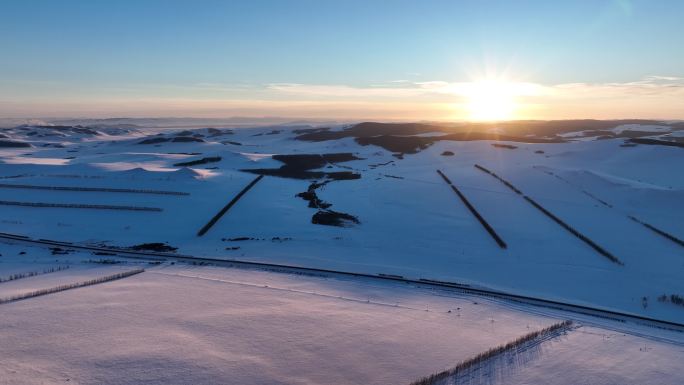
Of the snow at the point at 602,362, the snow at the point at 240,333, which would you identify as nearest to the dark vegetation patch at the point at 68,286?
the snow at the point at 240,333

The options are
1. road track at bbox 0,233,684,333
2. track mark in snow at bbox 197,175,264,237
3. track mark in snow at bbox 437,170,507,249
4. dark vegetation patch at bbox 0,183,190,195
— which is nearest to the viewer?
road track at bbox 0,233,684,333

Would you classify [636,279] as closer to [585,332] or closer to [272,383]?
[585,332]

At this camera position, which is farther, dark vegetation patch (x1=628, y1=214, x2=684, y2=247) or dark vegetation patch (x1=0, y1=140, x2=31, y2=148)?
dark vegetation patch (x1=0, y1=140, x2=31, y2=148)

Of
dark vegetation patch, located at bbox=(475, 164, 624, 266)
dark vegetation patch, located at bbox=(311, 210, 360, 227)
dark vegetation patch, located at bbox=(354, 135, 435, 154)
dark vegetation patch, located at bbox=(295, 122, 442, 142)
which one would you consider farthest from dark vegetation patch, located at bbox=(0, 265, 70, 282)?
dark vegetation patch, located at bbox=(295, 122, 442, 142)

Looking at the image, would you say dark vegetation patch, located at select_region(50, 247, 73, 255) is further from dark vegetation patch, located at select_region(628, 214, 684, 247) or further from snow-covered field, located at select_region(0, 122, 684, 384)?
dark vegetation patch, located at select_region(628, 214, 684, 247)

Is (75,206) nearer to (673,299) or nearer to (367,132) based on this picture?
(673,299)

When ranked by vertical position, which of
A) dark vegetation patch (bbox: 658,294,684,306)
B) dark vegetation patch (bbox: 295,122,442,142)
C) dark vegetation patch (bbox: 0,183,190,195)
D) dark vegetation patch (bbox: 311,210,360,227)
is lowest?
dark vegetation patch (bbox: 658,294,684,306)
